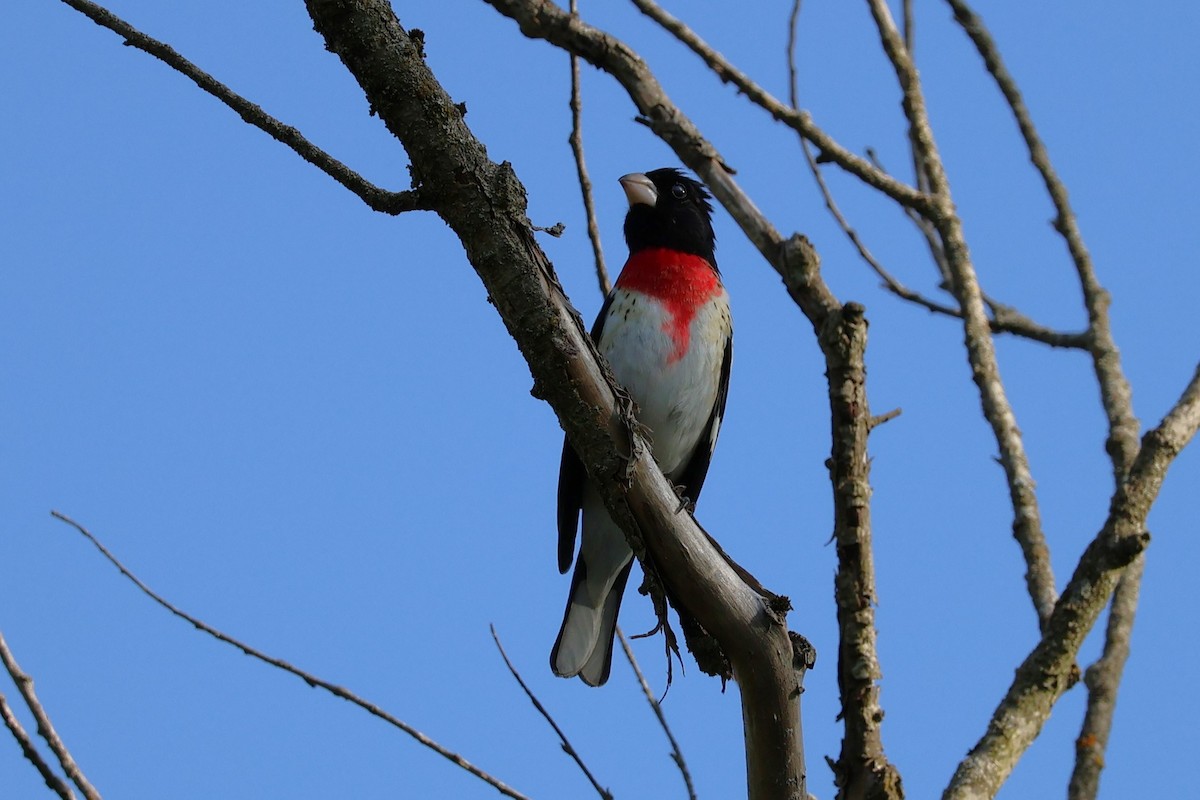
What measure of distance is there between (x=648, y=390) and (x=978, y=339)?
1.66 meters

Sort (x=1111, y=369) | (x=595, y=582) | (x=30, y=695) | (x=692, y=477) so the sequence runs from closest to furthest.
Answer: (x=30, y=695)
(x=1111, y=369)
(x=595, y=582)
(x=692, y=477)

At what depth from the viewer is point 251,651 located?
3375 mm

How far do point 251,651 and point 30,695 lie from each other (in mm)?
660

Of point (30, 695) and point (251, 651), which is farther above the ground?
point (251, 651)

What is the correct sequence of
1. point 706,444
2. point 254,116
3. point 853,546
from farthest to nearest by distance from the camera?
point 706,444
point 853,546
point 254,116

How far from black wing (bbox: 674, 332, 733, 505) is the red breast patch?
0.26 m

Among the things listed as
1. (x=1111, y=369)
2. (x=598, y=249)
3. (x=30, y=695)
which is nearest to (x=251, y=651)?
(x=30, y=695)

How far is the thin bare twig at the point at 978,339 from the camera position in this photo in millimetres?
3794

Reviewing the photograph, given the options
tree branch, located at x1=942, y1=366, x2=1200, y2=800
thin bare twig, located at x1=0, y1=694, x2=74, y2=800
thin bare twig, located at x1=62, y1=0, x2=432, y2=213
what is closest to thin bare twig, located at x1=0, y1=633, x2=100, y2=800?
thin bare twig, located at x1=0, y1=694, x2=74, y2=800

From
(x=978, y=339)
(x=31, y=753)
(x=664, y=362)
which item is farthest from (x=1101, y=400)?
(x=31, y=753)

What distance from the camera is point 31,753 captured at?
2.67 meters

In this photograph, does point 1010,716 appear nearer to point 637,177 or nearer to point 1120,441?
point 1120,441

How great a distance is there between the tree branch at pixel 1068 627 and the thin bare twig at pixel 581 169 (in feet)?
6.33

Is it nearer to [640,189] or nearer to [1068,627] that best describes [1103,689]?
[1068,627]
